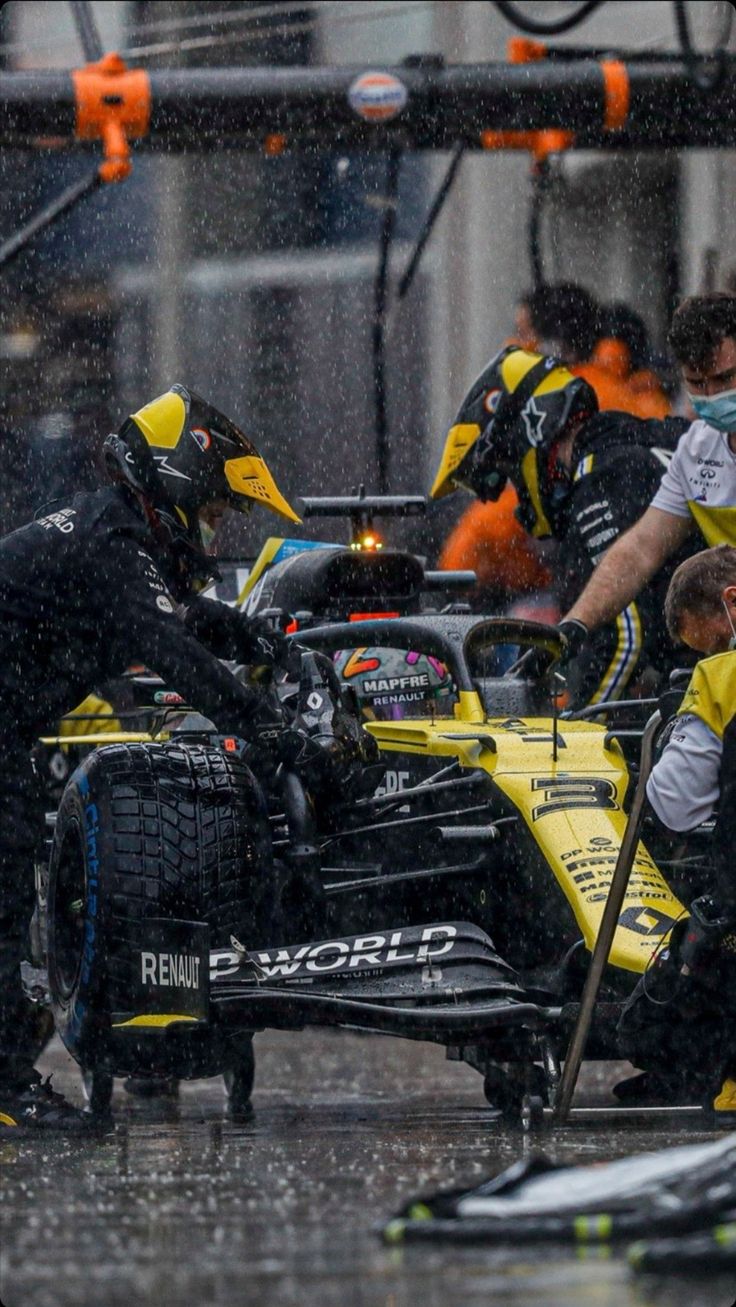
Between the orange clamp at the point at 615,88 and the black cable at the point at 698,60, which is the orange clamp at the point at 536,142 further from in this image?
the black cable at the point at 698,60

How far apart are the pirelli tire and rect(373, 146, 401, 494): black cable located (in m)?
3.84

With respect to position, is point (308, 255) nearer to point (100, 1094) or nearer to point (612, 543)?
point (612, 543)

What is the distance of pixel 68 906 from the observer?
6.00 m

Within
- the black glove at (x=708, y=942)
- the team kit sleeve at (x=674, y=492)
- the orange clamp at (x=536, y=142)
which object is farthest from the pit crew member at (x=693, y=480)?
the orange clamp at (x=536, y=142)

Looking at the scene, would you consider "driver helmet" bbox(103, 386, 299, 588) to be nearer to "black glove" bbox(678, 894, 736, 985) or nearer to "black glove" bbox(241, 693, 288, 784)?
"black glove" bbox(241, 693, 288, 784)

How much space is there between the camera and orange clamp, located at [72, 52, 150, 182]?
29.7 feet

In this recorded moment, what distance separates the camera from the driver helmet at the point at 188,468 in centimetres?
628

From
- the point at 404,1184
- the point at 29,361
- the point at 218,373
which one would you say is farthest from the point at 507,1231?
the point at 218,373

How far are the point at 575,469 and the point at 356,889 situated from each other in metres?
2.80

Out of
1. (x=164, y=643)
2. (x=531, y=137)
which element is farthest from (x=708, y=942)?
(x=531, y=137)

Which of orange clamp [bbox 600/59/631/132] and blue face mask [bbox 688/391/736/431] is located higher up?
orange clamp [bbox 600/59/631/132]

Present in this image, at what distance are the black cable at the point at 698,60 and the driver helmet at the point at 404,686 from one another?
3.14m

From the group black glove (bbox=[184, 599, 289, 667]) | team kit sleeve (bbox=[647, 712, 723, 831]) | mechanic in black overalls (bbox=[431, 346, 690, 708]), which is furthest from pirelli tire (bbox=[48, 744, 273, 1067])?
mechanic in black overalls (bbox=[431, 346, 690, 708])

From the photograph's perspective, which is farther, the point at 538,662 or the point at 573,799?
the point at 538,662
